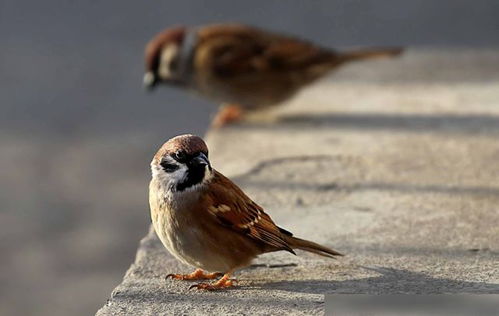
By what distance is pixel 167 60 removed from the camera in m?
6.71

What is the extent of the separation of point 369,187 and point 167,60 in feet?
7.07

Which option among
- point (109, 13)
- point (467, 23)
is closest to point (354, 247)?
point (467, 23)

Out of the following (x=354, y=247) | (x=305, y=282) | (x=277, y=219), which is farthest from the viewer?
(x=277, y=219)

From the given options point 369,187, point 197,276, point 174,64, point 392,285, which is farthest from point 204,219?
point 174,64

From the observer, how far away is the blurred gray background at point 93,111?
602 centimetres

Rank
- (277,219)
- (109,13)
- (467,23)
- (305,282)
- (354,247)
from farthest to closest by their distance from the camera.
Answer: (109,13), (467,23), (277,219), (354,247), (305,282)

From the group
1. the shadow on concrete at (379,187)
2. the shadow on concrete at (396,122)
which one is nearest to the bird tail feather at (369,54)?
the shadow on concrete at (396,122)

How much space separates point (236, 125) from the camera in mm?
6418

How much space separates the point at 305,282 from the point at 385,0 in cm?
630

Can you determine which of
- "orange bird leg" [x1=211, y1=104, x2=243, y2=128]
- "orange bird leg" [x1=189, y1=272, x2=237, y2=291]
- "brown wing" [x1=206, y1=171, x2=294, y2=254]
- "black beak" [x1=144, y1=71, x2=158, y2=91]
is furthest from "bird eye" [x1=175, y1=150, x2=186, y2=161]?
"black beak" [x1=144, y1=71, x2=158, y2=91]

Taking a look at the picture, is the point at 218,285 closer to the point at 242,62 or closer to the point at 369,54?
the point at 242,62

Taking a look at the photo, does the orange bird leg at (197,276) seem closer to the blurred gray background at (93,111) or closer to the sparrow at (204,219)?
the sparrow at (204,219)

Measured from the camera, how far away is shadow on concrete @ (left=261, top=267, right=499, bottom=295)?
3.74 m

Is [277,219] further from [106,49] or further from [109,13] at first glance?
[109,13]
